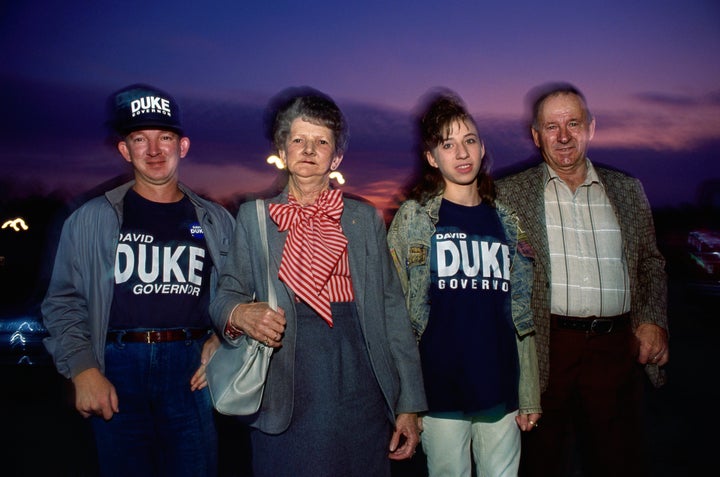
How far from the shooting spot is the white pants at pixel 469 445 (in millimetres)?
2738

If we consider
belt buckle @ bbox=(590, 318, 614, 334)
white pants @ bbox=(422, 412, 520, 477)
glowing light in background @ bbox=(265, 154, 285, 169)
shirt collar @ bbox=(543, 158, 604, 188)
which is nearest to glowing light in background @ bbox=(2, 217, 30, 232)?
glowing light in background @ bbox=(265, 154, 285, 169)

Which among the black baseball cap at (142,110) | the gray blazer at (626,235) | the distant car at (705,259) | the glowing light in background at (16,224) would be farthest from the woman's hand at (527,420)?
the glowing light in background at (16,224)

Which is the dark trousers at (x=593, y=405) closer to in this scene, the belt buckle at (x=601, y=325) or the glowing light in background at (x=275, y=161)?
the belt buckle at (x=601, y=325)

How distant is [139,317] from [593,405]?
257 cm

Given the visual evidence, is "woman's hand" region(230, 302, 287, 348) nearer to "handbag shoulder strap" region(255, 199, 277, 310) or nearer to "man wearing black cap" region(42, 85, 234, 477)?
"handbag shoulder strap" region(255, 199, 277, 310)

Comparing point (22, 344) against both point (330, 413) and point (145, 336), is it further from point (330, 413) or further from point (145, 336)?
point (330, 413)

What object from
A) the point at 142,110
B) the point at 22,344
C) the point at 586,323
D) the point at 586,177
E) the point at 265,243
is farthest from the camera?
the point at 22,344

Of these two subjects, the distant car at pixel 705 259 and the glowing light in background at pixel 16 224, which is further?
the distant car at pixel 705 259

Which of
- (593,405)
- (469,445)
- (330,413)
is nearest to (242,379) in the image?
(330,413)

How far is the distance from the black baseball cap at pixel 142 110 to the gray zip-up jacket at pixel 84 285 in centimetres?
37

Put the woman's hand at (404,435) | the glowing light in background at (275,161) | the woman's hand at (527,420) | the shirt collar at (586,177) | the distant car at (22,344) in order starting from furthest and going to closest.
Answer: the distant car at (22,344) < the shirt collar at (586,177) < the woman's hand at (527,420) < the glowing light in background at (275,161) < the woman's hand at (404,435)

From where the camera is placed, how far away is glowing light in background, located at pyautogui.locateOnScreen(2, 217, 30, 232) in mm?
6977

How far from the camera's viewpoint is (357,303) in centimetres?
242

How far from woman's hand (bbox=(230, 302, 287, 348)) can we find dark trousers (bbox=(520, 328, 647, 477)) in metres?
1.76
